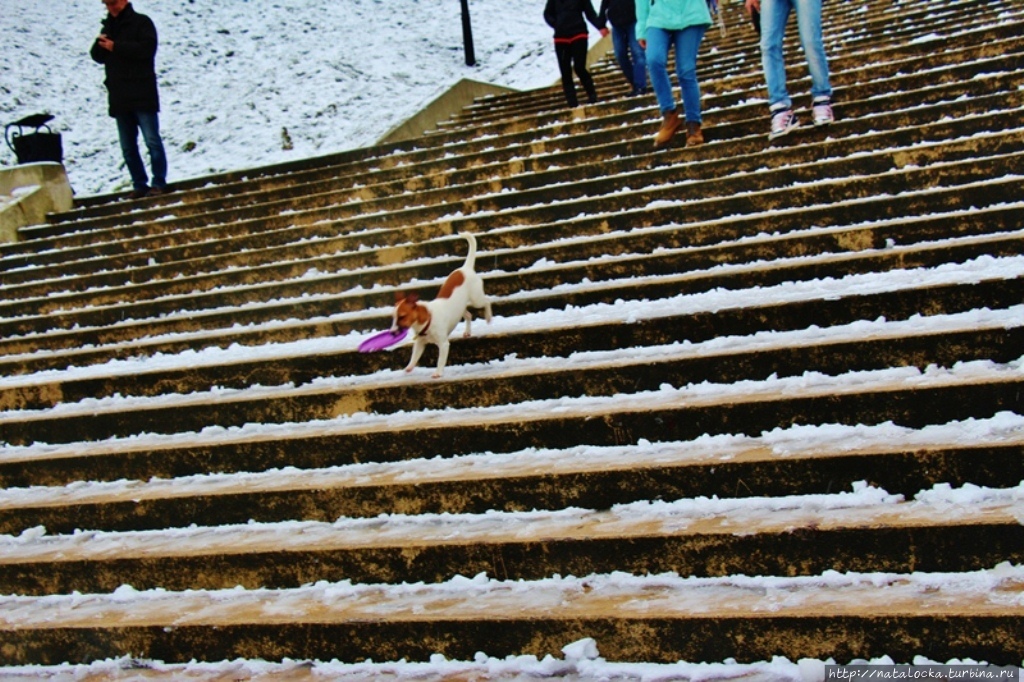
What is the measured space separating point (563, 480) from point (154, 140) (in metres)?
6.72

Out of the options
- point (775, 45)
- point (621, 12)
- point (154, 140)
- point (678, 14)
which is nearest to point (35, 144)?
point (154, 140)

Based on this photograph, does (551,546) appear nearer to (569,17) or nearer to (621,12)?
(569,17)

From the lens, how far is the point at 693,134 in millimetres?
5684

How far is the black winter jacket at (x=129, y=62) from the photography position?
7.47m

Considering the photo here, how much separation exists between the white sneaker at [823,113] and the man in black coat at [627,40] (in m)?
2.86

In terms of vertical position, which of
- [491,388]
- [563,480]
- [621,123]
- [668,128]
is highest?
[621,123]

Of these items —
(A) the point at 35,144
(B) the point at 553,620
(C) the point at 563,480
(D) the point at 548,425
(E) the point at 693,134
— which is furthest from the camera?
(A) the point at 35,144

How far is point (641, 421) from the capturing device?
298 cm

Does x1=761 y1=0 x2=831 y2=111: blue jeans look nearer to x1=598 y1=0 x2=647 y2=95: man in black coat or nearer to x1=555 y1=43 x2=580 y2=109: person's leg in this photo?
x1=598 y1=0 x2=647 y2=95: man in black coat

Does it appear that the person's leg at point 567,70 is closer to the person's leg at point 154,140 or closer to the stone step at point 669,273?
the stone step at point 669,273

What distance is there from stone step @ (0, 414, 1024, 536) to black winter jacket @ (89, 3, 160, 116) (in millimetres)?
5176

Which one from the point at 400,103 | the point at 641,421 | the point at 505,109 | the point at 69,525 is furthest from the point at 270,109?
the point at 641,421

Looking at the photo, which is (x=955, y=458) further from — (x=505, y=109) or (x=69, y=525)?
(x=505, y=109)

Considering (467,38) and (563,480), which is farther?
(467,38)
